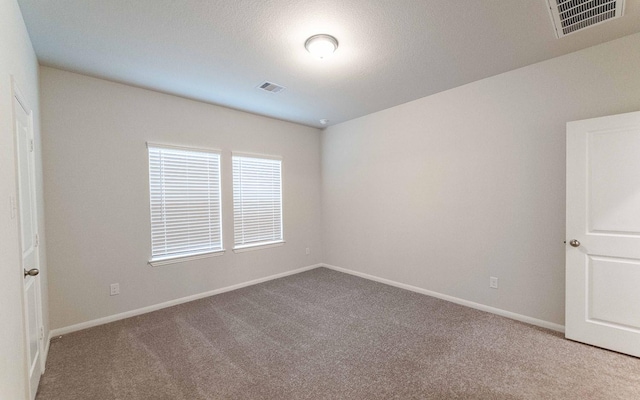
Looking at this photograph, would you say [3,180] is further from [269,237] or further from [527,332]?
[527,332]

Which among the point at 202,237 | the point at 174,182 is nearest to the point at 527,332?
the point at 202,237

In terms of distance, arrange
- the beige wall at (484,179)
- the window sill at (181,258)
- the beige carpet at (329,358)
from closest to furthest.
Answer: the beige carpet at (329,358)
the beige wall at (484,179)
the window sill at (181,258)

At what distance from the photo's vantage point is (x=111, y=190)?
10.3 ft

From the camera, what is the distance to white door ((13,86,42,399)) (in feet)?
5.88

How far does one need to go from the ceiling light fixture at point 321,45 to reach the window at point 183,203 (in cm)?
224

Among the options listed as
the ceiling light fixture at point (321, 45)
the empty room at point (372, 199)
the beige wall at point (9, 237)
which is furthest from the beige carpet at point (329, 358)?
the ceiling light fixture at point (321, 45)

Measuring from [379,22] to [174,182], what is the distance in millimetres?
3074

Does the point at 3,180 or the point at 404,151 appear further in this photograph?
the point at 404,151

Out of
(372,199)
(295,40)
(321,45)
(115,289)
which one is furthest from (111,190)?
(372,199)

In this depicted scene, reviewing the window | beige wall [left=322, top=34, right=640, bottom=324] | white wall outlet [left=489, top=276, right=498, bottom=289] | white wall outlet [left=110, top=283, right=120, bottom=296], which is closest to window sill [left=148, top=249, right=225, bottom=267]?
the window

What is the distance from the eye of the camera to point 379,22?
2.15 meters

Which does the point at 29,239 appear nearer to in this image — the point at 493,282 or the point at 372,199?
the point at 372,199

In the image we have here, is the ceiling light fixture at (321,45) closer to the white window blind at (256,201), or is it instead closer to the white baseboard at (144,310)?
the white window blind at (256,201)

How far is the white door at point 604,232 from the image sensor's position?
2.29 m
